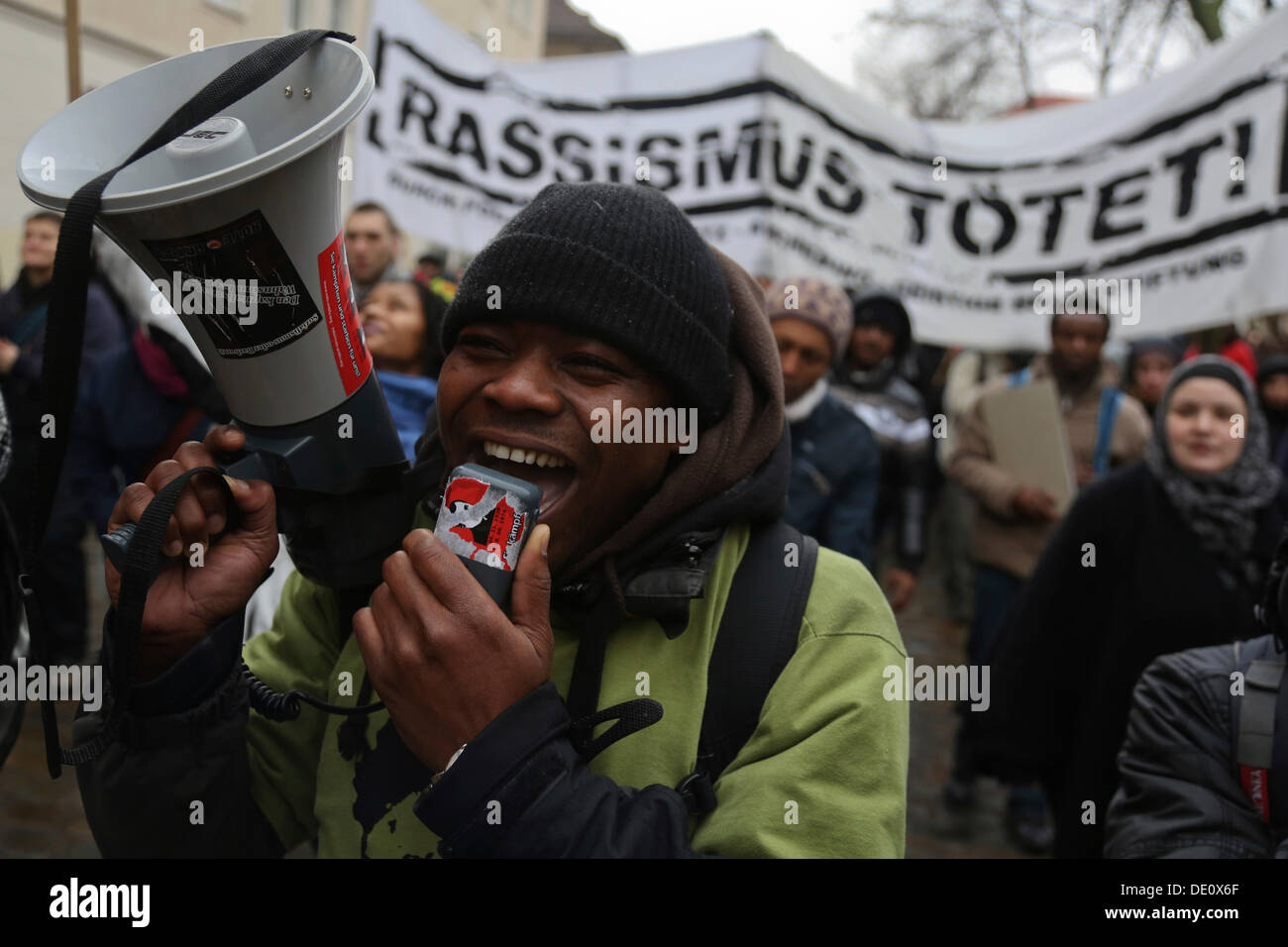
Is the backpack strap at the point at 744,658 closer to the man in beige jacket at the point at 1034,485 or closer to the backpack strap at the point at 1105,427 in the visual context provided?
the man in beige jacket at the point at 1034,485

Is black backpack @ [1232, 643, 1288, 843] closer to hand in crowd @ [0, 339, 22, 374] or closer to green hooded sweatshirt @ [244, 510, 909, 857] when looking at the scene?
green hooded sweatshirt @ [244, 510, 909, 857]

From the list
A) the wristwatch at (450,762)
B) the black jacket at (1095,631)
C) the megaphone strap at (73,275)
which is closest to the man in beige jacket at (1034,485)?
the black jacket at (1095,631)

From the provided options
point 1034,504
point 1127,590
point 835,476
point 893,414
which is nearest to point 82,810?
point 835,476

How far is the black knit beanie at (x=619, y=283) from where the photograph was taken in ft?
4.68

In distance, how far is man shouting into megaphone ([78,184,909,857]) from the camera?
4.05 feet

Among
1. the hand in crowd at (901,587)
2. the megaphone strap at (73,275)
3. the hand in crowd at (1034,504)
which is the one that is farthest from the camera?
the hand in crowd at (1034,504)

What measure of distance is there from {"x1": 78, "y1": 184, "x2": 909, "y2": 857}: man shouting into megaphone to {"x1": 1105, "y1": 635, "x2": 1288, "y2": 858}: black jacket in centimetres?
103

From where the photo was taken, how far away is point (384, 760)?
1450mm

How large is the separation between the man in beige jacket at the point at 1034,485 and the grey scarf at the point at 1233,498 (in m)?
1.21

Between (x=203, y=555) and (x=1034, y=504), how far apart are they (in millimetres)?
3930
